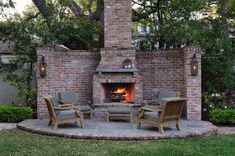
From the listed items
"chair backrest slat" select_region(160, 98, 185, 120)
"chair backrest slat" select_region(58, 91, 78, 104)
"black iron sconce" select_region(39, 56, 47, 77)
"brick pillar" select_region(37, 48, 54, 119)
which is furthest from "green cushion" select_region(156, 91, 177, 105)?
"black iron sconce" select_region(39, 56, 47, 77)

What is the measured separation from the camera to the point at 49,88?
10.8m

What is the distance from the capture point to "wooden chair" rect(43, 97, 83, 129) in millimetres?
8750

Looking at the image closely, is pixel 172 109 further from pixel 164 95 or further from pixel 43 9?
pixel 43 9

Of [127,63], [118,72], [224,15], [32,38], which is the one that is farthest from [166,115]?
[224,15]

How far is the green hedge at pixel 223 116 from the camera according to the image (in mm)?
9867

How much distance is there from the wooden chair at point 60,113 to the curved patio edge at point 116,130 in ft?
0.69

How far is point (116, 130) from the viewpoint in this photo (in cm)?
→ 862

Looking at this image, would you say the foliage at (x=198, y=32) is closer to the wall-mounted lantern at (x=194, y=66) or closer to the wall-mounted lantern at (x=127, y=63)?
the wall-mounted lantern at (x=194, y=66)

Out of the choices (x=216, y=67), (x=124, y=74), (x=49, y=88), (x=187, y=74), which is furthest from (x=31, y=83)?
(x=216, y=67)

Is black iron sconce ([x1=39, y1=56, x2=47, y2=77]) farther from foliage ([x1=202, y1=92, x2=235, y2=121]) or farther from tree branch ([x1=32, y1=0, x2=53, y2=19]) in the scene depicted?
foliage ([x1=202, y1=92, x2=235, y2=121])

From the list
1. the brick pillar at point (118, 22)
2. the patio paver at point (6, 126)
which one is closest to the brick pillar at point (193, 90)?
the brick pillar at point (118, 22)

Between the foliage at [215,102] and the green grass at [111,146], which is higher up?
the foliage at [215,102]

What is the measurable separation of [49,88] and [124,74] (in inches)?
98.7

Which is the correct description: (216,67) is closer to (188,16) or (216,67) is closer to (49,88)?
(188,16)
